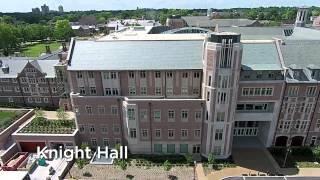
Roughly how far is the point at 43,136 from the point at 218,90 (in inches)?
1468

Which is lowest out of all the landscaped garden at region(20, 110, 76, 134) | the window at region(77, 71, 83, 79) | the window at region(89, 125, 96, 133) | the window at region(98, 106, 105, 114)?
the landscaped garden at region(20, 110, 76, 134)

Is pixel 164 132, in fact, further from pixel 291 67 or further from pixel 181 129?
pixel 291 67

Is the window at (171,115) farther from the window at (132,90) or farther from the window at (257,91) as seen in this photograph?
the window at (257,91)

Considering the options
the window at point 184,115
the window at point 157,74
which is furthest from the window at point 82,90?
the window at point 184,115

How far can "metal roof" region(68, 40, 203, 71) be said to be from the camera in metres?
51.2

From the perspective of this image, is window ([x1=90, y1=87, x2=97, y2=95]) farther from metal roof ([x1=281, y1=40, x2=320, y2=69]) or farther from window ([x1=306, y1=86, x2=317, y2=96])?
window ([x1=306, y1=86, x2=317, y2=96])

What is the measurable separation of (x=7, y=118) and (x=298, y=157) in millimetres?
69190

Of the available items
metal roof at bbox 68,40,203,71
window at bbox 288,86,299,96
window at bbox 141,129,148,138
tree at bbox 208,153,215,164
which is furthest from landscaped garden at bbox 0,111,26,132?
window at bbox 288,86,299,96

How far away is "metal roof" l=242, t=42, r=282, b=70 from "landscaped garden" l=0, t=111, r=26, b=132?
56.8 metres

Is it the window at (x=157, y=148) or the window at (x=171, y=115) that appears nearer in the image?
the window at (x=171, y=115)

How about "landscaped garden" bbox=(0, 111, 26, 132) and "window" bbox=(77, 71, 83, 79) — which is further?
"landscaped garden" bbox=(0, 111, 26, 132)

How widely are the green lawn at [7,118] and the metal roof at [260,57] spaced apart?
5685cm

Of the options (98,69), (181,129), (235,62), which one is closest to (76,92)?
(98,69)

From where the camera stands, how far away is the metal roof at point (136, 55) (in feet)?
168
